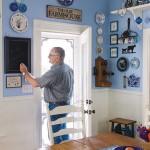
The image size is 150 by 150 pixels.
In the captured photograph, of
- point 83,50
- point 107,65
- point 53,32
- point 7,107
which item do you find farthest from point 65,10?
point 7,107

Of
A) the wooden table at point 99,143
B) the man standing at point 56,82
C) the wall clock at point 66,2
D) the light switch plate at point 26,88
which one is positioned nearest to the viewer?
the wooden table at point 99,143

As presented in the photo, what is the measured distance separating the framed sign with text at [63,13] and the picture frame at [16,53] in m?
0.51

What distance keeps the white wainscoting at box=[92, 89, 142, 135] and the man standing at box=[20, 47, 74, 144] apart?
0.88m

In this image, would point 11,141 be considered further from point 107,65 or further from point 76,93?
point 107,65

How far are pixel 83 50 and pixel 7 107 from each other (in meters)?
1.33

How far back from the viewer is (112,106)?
4.23 m

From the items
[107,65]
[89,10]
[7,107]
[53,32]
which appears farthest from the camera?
[107,65]

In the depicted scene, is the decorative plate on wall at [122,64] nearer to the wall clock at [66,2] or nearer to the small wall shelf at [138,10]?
the small wall shelf at [138,10]

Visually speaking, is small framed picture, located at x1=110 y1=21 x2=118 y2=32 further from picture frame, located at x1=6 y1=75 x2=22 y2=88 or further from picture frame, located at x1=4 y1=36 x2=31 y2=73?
picture frame, located at x1=6 y1=75 x2=22 y2=88

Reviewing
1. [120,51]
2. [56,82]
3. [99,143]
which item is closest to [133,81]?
[120,51]

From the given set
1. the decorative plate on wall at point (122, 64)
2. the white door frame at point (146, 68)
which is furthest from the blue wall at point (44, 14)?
the white door frame at point (146, 68)

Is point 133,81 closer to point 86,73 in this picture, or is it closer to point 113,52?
point 113,52

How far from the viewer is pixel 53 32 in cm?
364

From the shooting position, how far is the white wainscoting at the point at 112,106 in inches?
153
